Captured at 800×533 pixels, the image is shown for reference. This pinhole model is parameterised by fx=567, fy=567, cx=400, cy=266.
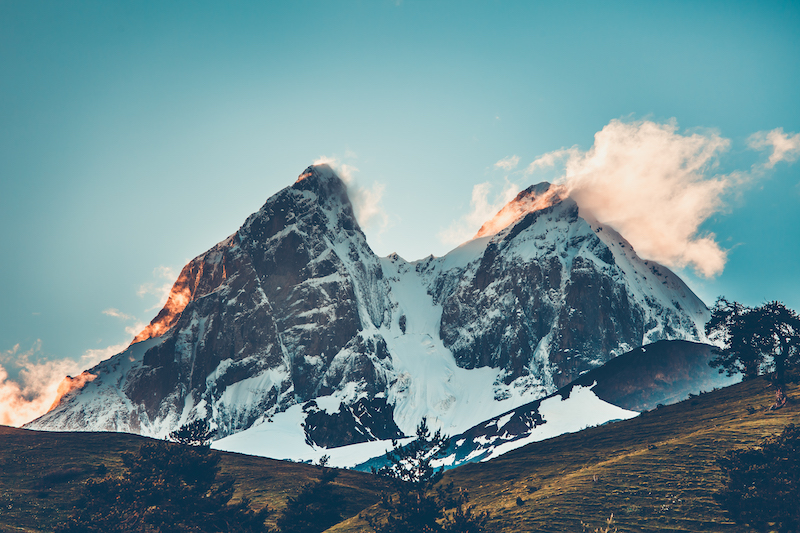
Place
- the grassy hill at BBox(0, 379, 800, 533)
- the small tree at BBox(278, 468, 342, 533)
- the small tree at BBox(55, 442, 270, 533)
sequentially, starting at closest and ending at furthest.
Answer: the grassy hill at BBox(0, 379, 800, 533), the small tree at BBox(55, 442, 270, 533), the small tree at BBox(278, 468, 342, 533)

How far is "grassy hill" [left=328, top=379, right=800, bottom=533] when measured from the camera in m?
46.8

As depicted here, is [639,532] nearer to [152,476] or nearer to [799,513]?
[799,513]

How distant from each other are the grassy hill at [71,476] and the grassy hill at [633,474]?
22645mm

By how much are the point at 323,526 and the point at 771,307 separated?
2783 inches

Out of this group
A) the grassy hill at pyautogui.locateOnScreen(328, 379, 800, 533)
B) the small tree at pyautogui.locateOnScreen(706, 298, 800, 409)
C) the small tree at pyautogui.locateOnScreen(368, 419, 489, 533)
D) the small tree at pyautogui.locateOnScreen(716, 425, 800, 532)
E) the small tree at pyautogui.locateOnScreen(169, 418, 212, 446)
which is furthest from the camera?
the small tree at pyautogui.locateOnScreen(169, 418, 212, 446)

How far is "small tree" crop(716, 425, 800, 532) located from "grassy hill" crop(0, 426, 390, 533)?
50299 millimetres

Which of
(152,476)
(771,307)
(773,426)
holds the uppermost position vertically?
(771,307)

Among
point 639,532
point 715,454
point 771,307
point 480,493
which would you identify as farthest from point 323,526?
point 771,307

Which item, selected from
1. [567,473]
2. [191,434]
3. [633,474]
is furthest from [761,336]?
[191,434]

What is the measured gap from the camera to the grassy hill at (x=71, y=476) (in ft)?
228

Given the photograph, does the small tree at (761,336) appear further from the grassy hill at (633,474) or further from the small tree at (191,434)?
the small tree at (191,434)

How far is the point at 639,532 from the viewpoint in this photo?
43.6 metres

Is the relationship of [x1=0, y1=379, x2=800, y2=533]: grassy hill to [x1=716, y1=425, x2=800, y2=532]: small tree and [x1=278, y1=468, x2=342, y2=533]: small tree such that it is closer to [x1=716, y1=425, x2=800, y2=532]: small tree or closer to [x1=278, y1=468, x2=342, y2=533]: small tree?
[x1=716, y1=425, x2=800, y2=532]: small tree

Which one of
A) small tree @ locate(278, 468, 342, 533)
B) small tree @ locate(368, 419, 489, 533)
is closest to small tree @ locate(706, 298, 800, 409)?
small tree @ locate(368, 419, 489, 533)
